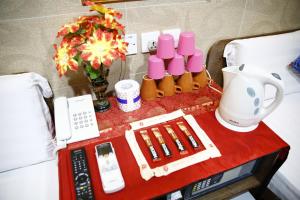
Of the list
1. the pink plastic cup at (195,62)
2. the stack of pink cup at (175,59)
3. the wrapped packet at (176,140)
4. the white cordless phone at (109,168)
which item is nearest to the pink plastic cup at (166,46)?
the stack of pink cup at (175,59)

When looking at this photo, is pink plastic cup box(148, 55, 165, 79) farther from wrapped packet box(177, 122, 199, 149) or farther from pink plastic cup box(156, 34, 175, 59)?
wrapped packet box(177, 122, 199, 149)

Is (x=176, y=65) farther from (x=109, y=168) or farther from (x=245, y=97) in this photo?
(x=109, y=168)

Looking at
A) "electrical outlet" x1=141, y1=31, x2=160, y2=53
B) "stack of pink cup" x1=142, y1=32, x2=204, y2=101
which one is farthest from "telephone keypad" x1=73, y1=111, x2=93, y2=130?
"electrical outlet" x1=141, y1=31, x2=160, y2=53

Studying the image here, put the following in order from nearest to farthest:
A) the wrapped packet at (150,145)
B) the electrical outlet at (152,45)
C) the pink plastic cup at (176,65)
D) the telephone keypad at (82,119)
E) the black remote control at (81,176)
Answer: the black remote control at (81,176), the wrapped packet at (150,145), the telephone keypad at (82,119), the pink plastic cup at (176,65), the electrical outlet at (152,45)

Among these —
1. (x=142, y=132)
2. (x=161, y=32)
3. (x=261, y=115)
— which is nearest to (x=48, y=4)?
(x=161, y=32)

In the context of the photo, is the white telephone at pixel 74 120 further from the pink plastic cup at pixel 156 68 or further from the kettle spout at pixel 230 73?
the kettle spout at pixel 230 73

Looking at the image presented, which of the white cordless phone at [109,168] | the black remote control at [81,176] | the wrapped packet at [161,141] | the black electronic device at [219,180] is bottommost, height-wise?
the black electronic device at [219,180]

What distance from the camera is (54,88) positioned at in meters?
1.11

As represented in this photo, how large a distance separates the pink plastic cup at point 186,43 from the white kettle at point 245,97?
0.75ft

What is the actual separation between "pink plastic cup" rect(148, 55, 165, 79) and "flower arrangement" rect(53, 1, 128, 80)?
210 mm

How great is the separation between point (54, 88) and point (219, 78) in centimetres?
94

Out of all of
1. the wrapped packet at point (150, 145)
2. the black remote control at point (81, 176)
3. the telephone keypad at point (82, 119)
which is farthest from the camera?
the telephone keypad at point (82, 119)

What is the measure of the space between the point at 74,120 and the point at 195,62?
0.61 m

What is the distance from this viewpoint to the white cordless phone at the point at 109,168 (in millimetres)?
707
